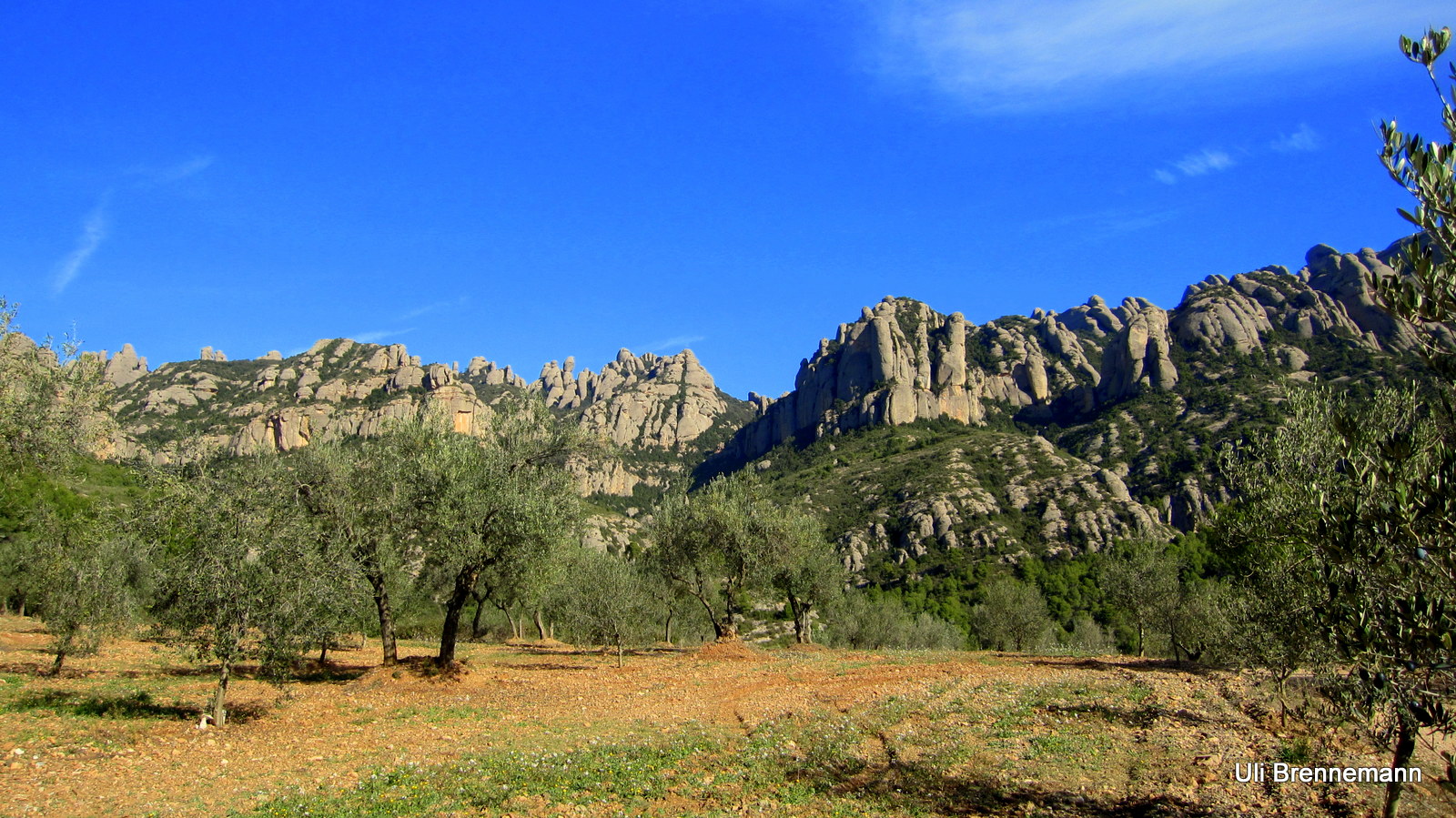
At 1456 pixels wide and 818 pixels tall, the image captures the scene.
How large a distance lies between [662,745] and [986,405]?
526 feet

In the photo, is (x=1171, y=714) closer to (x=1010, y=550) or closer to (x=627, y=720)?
(x=627, y=720)

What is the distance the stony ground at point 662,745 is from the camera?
12234mm

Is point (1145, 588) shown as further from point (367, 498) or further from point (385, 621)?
point (367, 498)

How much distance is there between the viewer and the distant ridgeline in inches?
4146

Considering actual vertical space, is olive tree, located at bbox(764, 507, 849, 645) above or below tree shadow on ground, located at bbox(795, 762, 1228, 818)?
above

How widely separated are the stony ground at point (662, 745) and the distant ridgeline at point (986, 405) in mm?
72232

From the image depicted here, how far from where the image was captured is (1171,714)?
18297mm

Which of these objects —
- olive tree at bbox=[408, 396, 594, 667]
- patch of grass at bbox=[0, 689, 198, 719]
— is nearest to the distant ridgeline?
olive tree at bbox=[408, 396, 594, 667]

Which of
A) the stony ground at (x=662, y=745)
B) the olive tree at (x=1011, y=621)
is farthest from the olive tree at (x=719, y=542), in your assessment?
the olive tree at (x=1011, y=621)

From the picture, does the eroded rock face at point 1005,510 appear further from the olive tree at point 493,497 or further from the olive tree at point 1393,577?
the olive tree at point 1393,577

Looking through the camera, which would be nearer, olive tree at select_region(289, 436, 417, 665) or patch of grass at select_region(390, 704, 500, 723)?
patch of grass at select_region(390, 704, 500, 723)

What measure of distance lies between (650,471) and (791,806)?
178 m

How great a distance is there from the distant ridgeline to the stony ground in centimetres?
7223

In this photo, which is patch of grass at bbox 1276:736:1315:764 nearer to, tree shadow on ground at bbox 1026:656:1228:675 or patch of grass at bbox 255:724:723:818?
tree shadow on ground at bbox 1026:656:1228:675
